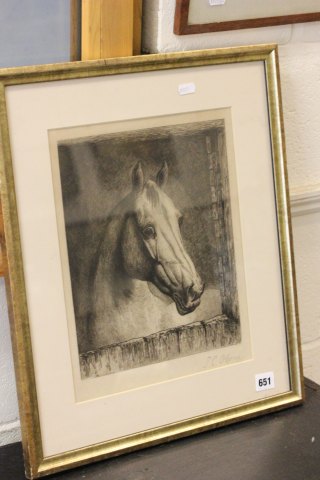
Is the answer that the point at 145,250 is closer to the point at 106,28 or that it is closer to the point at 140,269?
the point at 140,269

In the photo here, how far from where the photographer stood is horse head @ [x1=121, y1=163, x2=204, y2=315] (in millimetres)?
1125

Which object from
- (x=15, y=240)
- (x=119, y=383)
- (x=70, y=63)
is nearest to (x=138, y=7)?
(x=70, y=63)

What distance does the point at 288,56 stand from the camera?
1.29 m

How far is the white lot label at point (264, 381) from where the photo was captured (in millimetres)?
1227

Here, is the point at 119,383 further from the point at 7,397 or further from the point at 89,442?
the point at 7,397

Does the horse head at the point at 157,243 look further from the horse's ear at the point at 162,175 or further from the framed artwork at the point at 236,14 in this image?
the framed artwork at the point at 236,14

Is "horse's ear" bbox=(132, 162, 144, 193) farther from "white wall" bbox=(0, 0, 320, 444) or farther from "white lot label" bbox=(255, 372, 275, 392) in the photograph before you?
"white lot label" bbox=(255, 372, 275, 392)

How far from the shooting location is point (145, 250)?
3.72 ft

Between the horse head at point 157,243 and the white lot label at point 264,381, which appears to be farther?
the white lot label at point 264,381

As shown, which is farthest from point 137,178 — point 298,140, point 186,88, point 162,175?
point 298,140

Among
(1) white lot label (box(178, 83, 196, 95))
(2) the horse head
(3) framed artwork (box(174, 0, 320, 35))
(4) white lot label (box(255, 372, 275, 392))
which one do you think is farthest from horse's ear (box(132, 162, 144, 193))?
(4) white lot label (box(255, 372, 275, 392))

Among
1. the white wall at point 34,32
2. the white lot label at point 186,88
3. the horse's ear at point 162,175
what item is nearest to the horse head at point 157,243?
A: the horse's ear at point 162,175

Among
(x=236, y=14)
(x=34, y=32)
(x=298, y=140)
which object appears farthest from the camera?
(x=298, y=140)

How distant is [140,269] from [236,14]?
0.44m
